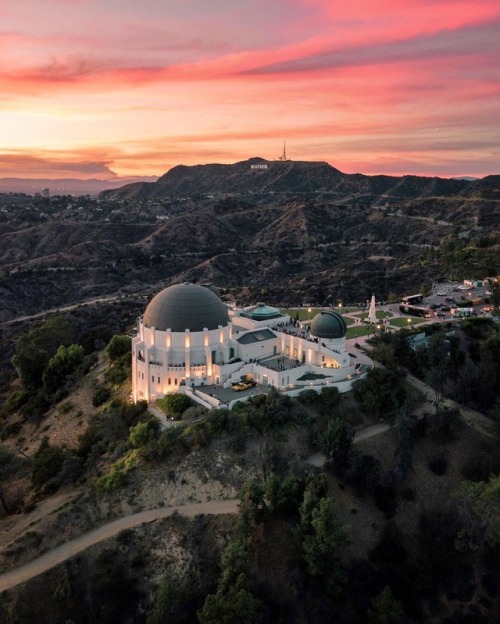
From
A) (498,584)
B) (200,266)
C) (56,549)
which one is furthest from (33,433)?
(200,266)

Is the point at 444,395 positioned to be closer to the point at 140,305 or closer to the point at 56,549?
the point at 56,549

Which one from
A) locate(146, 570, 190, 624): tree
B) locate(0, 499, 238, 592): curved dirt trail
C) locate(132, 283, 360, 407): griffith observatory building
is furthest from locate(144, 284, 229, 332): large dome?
locate(146, 570, 190, 624): tree

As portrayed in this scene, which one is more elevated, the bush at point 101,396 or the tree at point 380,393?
the tree at point 380,393

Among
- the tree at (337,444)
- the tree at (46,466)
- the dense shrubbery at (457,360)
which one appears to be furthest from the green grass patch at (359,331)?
the tree at (46,466)

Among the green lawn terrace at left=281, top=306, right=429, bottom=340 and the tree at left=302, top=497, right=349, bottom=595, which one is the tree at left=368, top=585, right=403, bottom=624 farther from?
the green lawn terrace at left=281, top=306, right=429, bottom=340

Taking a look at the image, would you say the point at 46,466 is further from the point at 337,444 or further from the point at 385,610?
the point at 385,610

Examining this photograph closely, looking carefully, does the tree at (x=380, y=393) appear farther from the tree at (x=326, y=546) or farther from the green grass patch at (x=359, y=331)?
the tree at (x=326, y=546)
